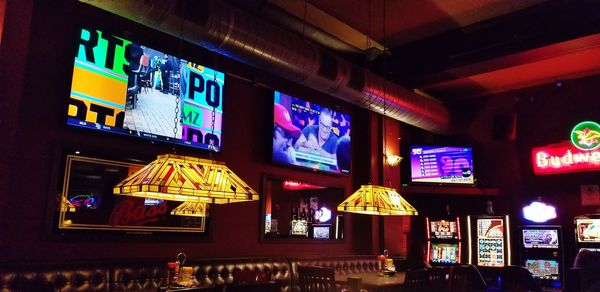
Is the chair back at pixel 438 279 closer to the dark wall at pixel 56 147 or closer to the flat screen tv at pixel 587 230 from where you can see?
the dark wall at pixel 56 147

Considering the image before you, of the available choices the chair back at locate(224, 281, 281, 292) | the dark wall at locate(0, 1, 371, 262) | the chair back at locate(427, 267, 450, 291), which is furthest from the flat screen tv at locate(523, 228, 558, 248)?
the chair back at locate(224, 281, 281, 292)

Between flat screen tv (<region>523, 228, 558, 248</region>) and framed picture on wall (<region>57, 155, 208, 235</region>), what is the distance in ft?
17.1

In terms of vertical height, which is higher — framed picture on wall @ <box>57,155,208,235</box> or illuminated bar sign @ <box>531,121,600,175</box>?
illuminated bar sign @ <box>531,121,600,175</box>

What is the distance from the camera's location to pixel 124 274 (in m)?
3.67

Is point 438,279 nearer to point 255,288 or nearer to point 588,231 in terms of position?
point 255,288

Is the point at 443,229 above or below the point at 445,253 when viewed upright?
above

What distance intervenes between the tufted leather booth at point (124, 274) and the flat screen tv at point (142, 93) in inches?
43.8

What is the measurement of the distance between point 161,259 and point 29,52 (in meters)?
2.00

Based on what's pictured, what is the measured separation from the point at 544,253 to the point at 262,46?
5108mm

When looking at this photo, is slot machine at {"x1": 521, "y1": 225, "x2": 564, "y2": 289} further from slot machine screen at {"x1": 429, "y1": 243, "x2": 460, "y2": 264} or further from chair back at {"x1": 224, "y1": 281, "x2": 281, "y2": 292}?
chair back at {"x1": 224, "y1": 281, "x2": 281, "y2": 292}

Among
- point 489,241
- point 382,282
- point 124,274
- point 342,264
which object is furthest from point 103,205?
point 489,241

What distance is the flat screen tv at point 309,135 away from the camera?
5531 millimetres

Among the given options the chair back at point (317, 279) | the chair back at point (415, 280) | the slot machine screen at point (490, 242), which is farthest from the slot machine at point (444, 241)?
the chair back at point (317, 279)

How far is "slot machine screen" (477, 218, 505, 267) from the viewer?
707 cm
